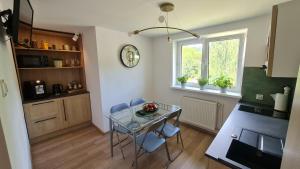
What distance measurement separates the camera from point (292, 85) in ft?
5.58

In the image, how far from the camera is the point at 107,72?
2652 mm

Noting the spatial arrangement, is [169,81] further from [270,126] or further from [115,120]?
[270,126]

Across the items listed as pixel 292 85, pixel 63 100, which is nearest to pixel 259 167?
pixel 292 85

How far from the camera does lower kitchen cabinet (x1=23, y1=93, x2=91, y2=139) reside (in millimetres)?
2346

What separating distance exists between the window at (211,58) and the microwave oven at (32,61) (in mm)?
2819

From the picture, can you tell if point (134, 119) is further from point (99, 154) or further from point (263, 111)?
point (263, 111)

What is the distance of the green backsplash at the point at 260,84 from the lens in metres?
1.82

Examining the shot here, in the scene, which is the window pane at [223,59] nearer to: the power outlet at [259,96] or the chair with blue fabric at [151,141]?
the power outlet at [259,96]

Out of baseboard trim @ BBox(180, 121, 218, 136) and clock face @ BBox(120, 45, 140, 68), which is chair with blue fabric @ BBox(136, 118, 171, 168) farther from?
clock face @ BBox(120, 45, 140, 68)

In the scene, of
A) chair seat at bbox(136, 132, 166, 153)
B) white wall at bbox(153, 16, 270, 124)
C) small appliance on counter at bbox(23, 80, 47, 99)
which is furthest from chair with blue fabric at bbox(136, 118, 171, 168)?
small appliance on counter at bbox(23, 80, 47, 99)

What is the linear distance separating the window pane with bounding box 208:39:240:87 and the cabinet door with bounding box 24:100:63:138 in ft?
10.3

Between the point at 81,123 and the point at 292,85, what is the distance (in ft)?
12.1

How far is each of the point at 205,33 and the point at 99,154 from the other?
286 cm

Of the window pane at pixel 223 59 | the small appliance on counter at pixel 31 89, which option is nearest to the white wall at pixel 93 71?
the small appliance on counter at pixel 31 89
